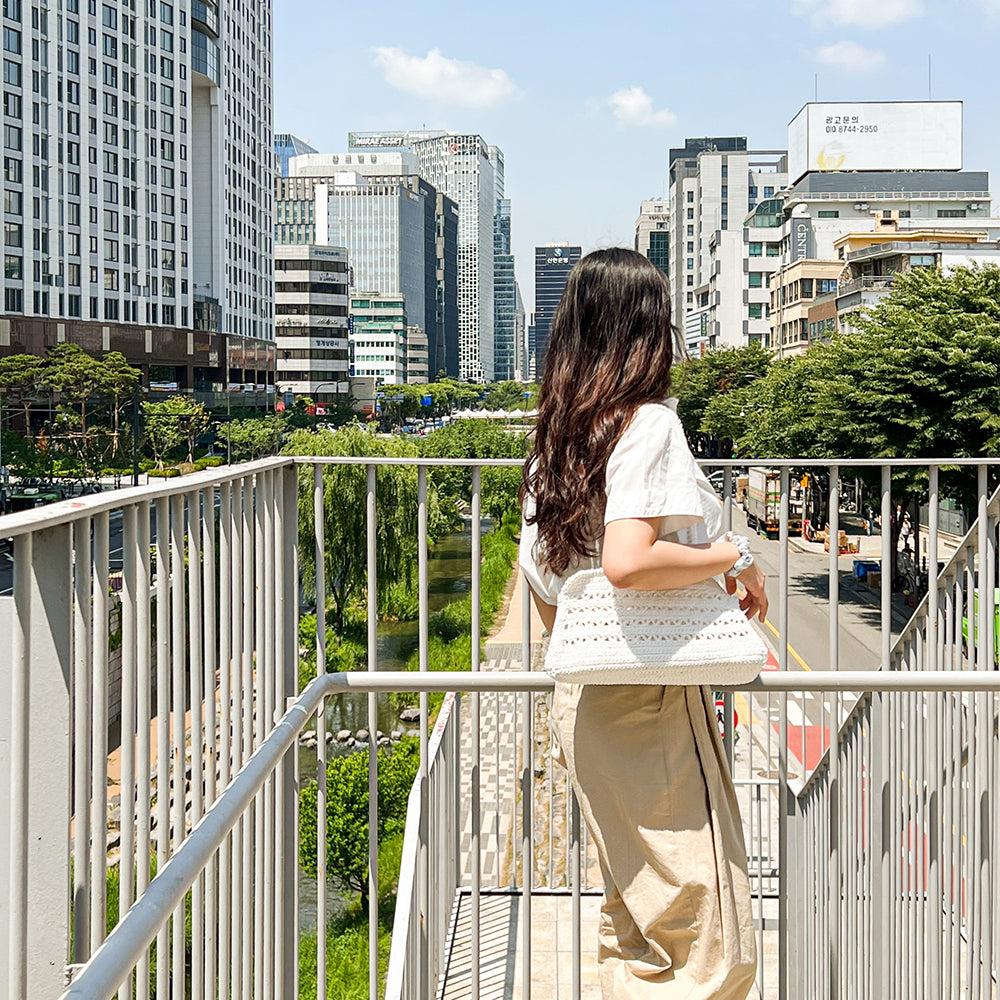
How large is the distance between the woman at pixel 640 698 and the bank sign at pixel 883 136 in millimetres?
70542

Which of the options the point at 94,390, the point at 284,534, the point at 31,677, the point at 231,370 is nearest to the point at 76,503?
the point at 31,677

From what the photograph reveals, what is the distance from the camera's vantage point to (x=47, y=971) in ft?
4.14

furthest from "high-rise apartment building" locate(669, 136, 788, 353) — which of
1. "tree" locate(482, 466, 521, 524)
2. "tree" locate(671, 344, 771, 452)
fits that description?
"tree" locate(482, 466, 521, 524)

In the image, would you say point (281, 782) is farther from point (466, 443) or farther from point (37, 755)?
point (466, 443)

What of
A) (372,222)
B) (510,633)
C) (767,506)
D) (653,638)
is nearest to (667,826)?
(653,638)

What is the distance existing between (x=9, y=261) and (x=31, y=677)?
44241mm

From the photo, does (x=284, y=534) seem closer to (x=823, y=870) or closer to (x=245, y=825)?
(x=245, y=825)

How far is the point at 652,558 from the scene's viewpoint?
1803 mm

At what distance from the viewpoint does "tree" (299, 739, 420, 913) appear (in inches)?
523

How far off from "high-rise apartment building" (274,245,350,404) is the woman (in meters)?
78.5

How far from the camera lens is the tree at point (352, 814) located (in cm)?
1327

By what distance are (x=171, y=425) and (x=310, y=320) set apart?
3747cm

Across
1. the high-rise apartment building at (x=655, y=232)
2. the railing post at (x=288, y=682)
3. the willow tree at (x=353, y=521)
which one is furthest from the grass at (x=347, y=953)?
the high-rise apartment building at (x=655, y=232)

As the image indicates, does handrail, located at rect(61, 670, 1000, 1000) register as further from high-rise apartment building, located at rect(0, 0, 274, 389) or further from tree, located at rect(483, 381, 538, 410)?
tree, located at rect(483, 381, 538, 410)
